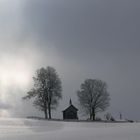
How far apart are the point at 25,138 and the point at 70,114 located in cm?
2871

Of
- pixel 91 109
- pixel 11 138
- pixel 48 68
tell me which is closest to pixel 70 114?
pixel 48 68

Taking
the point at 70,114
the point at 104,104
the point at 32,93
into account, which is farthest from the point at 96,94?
the point at 32,93

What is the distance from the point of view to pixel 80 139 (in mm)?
3449

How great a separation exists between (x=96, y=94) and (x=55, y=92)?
12059 mm

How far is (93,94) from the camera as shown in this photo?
42031 millimetres

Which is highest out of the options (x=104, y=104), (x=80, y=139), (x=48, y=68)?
(x=48, y=68)

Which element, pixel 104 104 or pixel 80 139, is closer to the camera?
pixel 80 139

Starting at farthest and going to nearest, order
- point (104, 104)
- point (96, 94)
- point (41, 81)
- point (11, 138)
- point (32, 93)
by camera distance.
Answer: point (96, 94) < point (104, 104) < point (41, 81) < point (32, 93) < point (11, 138)

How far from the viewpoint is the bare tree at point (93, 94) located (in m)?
40.3

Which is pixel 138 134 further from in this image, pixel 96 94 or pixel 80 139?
pixel 96 94

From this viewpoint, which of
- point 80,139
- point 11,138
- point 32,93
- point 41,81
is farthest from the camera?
point 41,81

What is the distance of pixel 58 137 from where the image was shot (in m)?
3.58

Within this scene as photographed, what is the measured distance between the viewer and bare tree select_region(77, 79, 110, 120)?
132ft

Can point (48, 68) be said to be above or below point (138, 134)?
above
